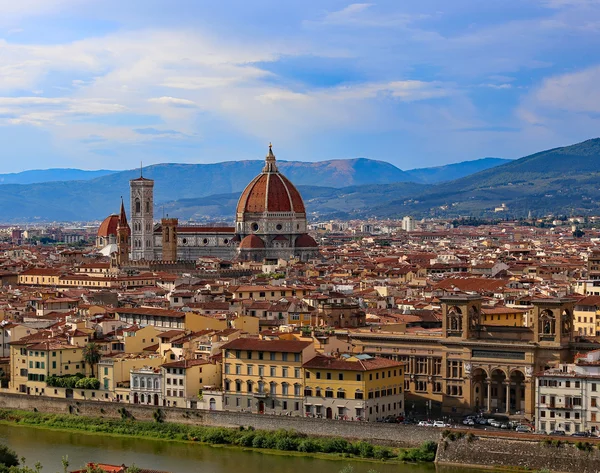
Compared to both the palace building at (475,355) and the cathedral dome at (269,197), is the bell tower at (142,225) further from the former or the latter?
the palace building at (475,355)

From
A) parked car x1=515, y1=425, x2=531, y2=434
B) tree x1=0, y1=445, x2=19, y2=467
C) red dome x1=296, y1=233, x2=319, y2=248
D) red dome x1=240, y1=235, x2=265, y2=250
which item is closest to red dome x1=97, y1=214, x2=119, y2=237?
red dome x1=240, y1=235, x2=265, y2=250

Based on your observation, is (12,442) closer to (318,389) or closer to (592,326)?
(318,389)

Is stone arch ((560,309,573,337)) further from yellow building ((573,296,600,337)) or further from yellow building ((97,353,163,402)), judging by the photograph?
yellow building ((97,353,163,402))

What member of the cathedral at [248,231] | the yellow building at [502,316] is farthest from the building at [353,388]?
the cathedral at [248,231]

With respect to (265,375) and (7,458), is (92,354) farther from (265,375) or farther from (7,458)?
(7,458)

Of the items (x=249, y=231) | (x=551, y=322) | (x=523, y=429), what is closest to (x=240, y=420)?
(x=523, y=429)

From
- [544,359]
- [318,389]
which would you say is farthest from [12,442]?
[544,359]
